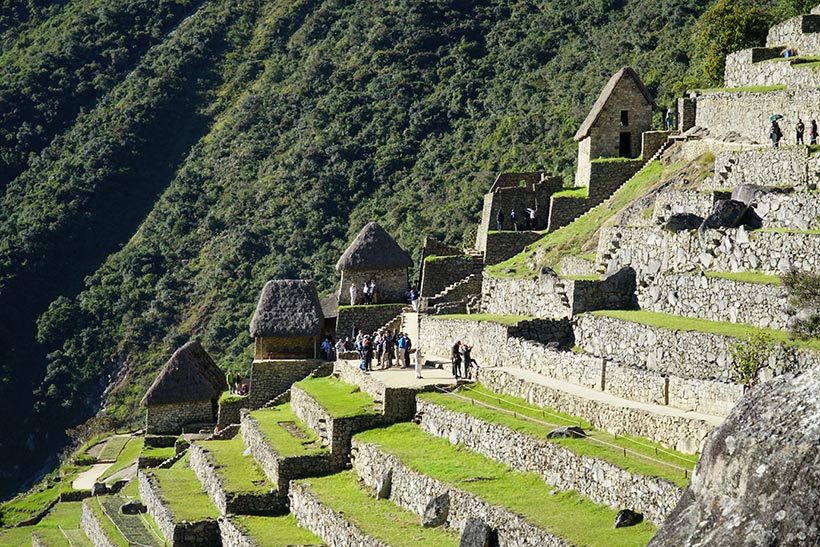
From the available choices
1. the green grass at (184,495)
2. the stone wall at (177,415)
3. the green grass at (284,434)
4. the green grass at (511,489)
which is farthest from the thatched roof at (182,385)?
the green grass at (511,489)

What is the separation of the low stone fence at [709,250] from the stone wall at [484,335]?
1.90 metres

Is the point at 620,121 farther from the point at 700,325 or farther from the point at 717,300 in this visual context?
the point at 700,325

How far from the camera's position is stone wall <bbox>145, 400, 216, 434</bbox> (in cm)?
4194

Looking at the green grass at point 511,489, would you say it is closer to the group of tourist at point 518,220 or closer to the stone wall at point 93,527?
the stone wall at point 93,527

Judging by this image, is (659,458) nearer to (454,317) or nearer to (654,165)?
(454,317)

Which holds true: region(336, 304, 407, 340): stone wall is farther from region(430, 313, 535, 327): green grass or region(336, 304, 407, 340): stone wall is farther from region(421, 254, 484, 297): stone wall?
region(430, 313, 535, 327): green grass

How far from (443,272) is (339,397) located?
9546 millimetres

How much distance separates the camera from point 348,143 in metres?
67.2

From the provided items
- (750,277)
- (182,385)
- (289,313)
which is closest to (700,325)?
(750,277)

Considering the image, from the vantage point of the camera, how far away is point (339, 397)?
30250 millimetres

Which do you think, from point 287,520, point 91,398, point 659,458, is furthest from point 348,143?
point 659,458

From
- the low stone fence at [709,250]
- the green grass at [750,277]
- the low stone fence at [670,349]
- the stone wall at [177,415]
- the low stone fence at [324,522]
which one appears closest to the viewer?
the low stone fence at [670,349]

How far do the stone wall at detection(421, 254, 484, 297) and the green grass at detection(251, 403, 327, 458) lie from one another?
19.2 feet

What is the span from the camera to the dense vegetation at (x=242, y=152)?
197 ft
